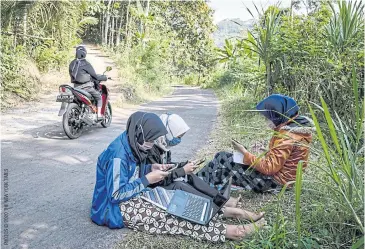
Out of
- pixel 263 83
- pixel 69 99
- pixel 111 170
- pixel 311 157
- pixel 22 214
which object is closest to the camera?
pixel 111 170

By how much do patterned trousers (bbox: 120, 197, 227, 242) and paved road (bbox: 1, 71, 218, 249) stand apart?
0.17 meters

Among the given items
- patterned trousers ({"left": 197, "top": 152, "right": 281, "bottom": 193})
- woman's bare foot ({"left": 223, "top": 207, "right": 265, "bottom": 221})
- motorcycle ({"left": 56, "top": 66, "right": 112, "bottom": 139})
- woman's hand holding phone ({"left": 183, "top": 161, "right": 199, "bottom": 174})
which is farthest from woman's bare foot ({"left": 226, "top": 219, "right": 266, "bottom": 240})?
motorcycle ({"left": 56, "top": 66, "right": 112, "bottom": 139})

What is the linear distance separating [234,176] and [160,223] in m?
0.98

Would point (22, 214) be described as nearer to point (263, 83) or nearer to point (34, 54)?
point (263, 83)

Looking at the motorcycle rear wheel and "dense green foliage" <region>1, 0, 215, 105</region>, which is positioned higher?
"dense green foliage" <region>1, 0, 215, 105</region>

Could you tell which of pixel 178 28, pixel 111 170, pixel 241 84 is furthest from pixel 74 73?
pixel 178 28

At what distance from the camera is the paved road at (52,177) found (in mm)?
2594

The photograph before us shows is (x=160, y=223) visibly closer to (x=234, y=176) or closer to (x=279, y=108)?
(x=234, y=176)

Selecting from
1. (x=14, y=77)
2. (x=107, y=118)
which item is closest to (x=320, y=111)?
(x=107, y=118)

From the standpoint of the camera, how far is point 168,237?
2549mm

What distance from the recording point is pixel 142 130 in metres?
2.62

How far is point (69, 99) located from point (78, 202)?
2.70 metres

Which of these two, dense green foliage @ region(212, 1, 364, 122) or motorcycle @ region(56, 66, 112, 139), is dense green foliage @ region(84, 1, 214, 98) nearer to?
motorcycle @ region(56, 66, 112, 139)

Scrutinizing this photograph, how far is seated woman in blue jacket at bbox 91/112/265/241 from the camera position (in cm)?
249
